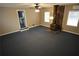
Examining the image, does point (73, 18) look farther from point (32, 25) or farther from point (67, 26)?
point (32, 25)

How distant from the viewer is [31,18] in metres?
7.59

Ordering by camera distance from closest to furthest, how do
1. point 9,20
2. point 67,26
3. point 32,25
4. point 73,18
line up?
point 9,20 → point 73,18 → point 67,26 → point 32,25

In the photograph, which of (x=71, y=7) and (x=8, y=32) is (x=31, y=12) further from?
(x=71, y=7)

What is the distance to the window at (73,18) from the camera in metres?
5.62

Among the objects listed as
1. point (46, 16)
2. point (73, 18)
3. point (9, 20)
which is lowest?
point (9, 20)

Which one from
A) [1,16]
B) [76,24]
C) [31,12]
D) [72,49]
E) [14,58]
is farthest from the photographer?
[31,12]

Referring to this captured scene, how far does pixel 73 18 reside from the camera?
19.5ft

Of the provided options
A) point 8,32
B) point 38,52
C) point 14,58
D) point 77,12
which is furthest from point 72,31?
point 14,58

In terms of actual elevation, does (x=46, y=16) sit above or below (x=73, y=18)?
above

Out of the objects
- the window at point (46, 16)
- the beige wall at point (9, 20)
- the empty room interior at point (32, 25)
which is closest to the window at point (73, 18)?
the empty room interior at point (32, 25)

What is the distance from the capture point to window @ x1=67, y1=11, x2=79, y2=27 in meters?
5.62

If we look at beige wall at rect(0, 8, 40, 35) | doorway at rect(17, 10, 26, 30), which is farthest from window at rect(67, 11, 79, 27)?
doorway at rect(17, 10, 26, 30)

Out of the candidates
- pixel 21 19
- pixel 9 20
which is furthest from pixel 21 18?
pixel 9 20

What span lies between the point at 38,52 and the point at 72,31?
3.56m
